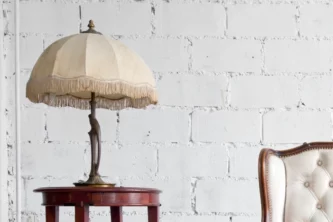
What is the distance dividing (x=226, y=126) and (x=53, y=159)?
625mm

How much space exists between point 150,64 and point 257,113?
1.39 ft

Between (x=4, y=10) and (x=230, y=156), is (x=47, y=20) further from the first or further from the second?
(x=230, y=156)

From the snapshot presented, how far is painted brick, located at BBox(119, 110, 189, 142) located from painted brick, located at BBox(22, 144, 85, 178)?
0.18 meters

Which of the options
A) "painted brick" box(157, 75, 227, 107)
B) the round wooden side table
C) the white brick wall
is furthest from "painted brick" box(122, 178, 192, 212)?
the round wooden side table

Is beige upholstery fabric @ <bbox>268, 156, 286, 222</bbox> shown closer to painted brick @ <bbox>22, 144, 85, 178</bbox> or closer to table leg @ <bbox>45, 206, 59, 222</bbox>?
table leg @ <bbox>45, 206, 59, 222</bbox>

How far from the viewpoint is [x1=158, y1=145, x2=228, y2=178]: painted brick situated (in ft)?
8.36

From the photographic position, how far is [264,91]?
2.59m

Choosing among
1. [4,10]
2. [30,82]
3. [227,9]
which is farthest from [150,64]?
[30,82]

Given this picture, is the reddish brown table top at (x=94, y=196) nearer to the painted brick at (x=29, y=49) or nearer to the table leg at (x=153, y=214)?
the table leg at (x=153, y=214)

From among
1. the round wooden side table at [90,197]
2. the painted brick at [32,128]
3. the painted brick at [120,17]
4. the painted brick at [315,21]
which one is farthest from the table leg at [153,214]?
the painted brick at [315,21]

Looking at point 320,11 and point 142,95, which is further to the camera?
point 320,11

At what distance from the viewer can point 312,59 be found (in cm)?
262

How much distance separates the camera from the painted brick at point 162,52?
101 inches

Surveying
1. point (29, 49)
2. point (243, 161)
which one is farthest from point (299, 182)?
point (29, 49)
